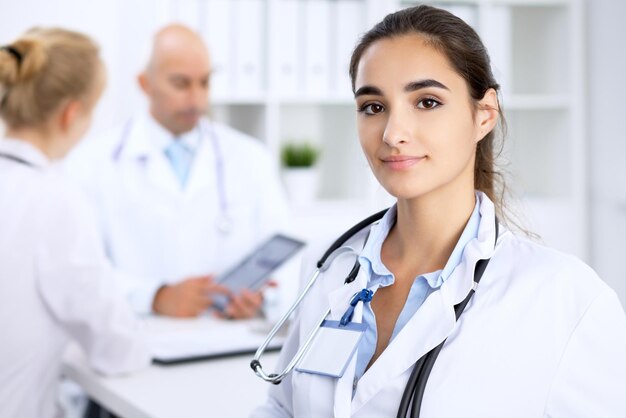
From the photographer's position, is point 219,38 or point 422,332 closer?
point 422,332

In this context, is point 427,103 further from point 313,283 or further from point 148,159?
point 148,159

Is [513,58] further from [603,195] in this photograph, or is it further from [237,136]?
[237,136]

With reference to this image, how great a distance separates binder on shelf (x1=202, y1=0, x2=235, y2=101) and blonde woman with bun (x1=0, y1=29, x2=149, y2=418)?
3.82 feet

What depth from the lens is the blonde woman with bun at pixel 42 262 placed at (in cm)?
173

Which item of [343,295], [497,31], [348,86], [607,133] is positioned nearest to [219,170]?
[348,86]

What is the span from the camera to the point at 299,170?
3.21m

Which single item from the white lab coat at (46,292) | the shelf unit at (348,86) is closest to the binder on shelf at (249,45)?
the shelf unit at (348,86)

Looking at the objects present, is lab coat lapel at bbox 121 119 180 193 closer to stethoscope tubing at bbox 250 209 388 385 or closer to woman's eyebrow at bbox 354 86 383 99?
stethoscope tubing at bbox 250 209 388 385

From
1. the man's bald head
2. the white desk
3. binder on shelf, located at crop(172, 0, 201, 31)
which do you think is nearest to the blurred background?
binder on shelf, located at crop(172, 0, 201, 31)

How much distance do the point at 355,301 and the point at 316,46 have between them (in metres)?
2.04

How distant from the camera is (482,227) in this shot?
1233 mm

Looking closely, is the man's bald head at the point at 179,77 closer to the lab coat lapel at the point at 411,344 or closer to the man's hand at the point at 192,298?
the man's hand at the point at 192,298

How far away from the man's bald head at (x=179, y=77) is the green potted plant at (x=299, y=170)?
557 millimetres

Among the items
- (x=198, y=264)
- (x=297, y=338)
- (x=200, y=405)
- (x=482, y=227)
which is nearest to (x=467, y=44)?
(x=482, y=227)
